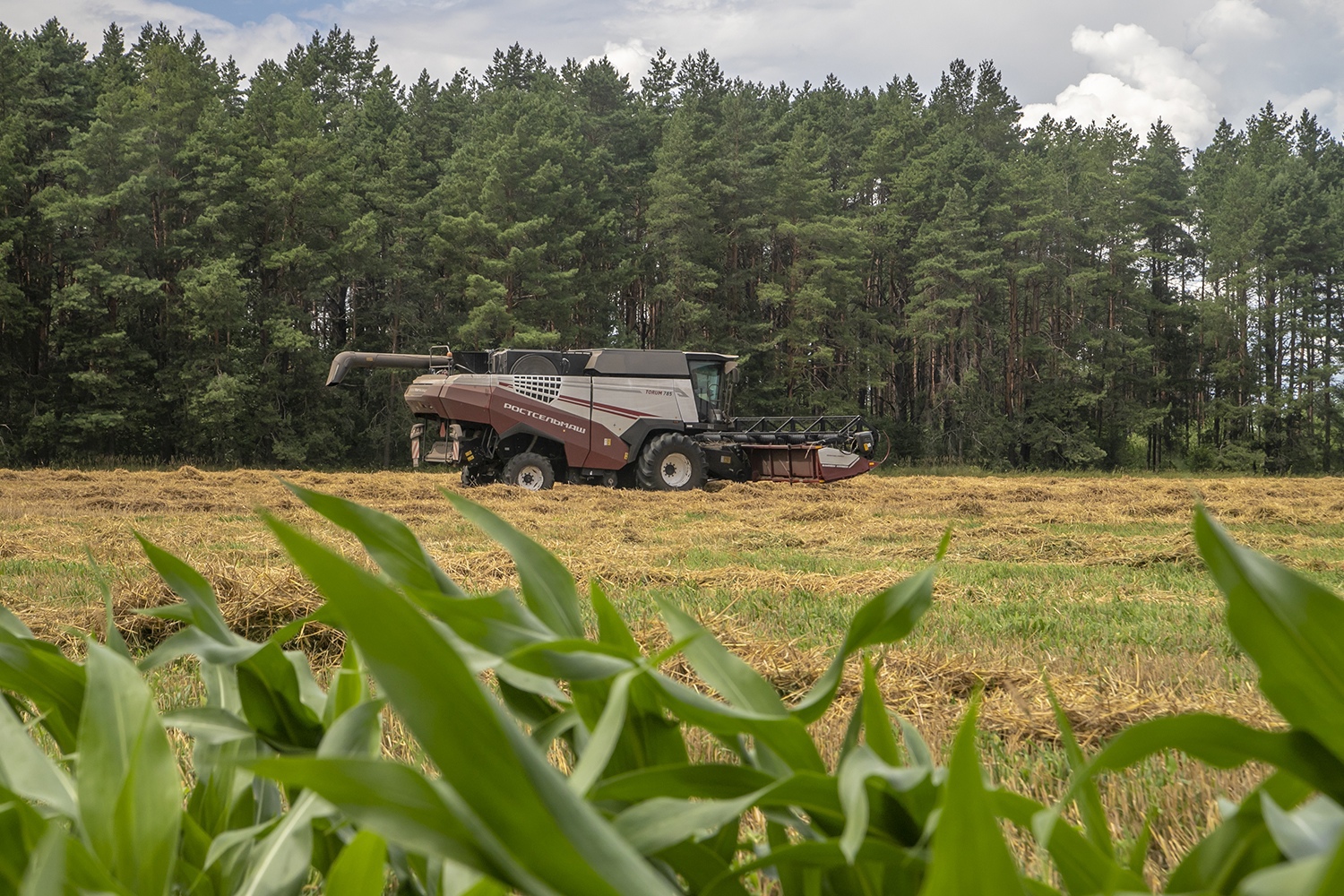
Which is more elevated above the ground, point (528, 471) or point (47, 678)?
point (47, 678)

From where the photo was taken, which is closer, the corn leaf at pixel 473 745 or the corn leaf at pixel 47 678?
the corn leaf at pixel 473 745

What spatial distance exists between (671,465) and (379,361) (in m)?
5.24

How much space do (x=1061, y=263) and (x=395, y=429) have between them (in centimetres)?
2440

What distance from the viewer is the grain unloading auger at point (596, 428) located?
14.0 meters

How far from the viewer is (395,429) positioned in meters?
27.1

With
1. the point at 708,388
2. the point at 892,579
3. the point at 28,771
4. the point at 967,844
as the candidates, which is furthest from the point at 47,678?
the point at 708,388

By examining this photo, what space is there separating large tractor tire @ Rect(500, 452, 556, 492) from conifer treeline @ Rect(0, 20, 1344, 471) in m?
12.0

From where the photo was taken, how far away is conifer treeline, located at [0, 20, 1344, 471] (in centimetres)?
2416

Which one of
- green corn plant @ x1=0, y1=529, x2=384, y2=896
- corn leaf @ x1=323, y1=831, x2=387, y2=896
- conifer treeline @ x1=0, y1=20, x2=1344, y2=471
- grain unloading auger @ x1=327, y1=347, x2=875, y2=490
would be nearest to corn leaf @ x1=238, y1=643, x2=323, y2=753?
green corn plant @ x1=0, y1=529, x2=384, y2=896

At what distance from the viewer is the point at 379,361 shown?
15.4m

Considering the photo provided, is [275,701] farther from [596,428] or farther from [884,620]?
[596,428]

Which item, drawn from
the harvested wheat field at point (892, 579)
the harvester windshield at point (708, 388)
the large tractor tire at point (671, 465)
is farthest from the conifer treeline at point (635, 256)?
the harvested wheat field at point (892, 579)

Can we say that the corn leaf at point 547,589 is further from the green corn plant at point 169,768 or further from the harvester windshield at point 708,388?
the harvester windshield at point 708,388

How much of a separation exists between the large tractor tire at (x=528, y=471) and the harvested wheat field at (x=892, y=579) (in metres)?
2.25
